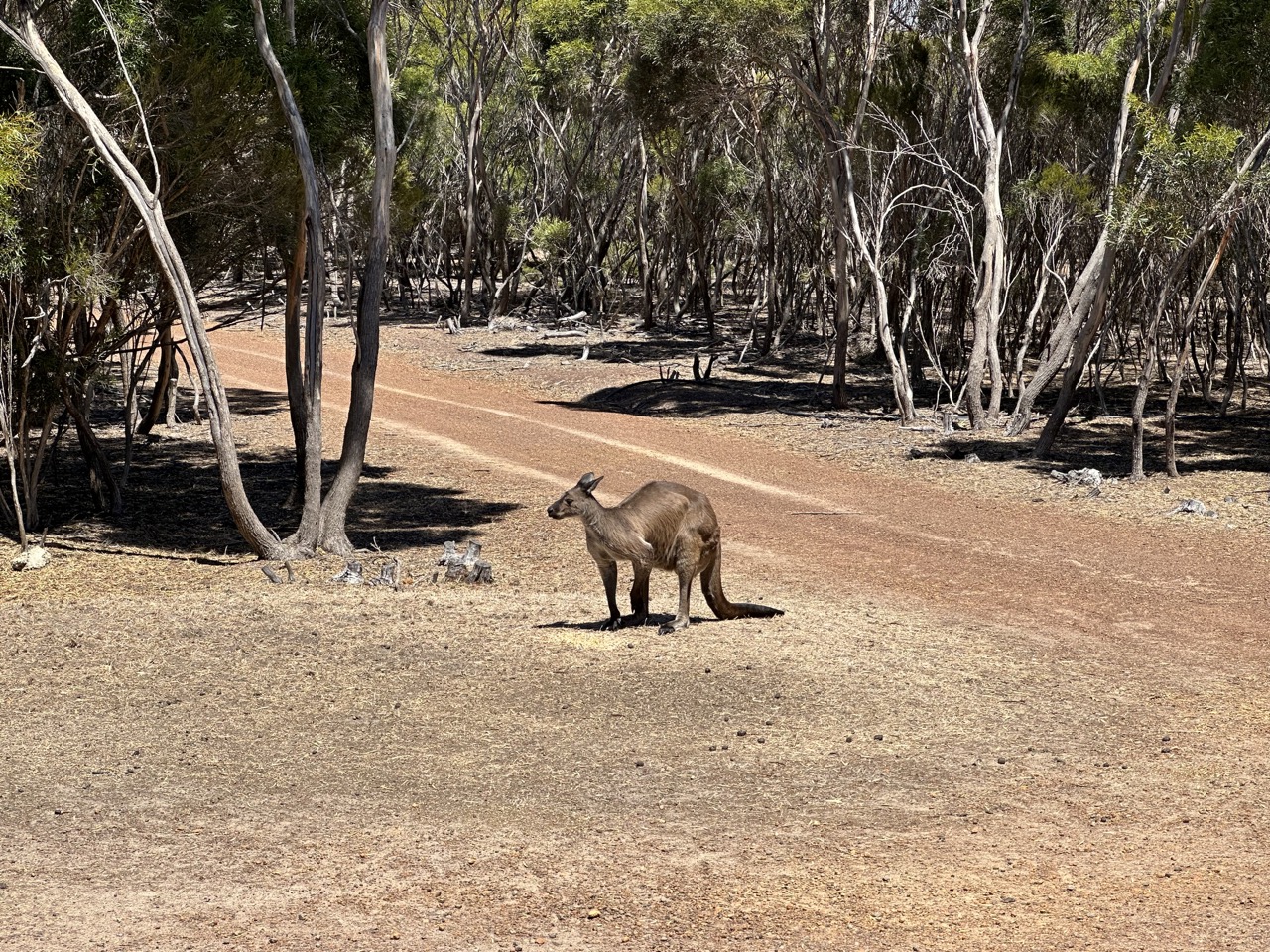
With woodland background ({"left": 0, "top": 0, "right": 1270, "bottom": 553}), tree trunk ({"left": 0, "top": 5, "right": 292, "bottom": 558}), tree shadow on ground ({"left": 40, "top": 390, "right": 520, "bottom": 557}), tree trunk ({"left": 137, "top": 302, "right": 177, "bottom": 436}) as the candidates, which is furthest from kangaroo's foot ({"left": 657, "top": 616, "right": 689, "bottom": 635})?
tree trunk ({"left": 137, "top": 302, "right": 177, "bottom": 436})

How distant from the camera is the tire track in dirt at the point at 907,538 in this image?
41.6 ft

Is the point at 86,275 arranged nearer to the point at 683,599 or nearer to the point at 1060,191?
the point at 683,599

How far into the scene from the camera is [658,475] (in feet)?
68.3

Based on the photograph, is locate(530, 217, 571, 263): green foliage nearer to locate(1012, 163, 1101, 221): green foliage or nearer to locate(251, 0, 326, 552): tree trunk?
locate(1012, 163, 1101, 221): green foliage

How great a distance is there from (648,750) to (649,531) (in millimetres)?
2027

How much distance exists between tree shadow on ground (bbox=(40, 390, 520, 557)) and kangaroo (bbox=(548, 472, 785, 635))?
6.58 meters

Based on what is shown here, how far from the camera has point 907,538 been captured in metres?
16.1

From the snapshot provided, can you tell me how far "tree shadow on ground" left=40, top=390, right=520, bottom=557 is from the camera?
649 inches

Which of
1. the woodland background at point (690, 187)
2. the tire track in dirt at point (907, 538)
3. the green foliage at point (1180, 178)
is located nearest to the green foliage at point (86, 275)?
the woodland background at point (690, 187)

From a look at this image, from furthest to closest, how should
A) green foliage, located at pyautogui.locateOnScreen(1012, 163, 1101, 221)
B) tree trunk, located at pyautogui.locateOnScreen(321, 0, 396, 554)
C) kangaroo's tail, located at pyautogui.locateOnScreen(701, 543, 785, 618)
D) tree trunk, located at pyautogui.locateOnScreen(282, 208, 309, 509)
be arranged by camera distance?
1. green foliage, located at pyautogui.locateOnScreen(1012, 163, 1101, 221)
2. tree trunk, located at pyautogui.locateOnScreen(282, 208, 309, 509)
3. tree trunk, located at pyautogui.locateOnScreen(321, 0, 396, 554)
4. kangaroo's tail, located at pyautogui.locateOnScreen(701, 543, 785, 618)

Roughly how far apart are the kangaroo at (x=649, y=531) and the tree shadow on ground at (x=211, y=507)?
658cm

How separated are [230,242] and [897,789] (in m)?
12.1

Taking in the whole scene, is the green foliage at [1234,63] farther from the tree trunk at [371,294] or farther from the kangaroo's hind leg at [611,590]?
the kangaroo's hind leg at [611,590]

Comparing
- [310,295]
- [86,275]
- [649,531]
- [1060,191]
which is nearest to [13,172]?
[86,275]
